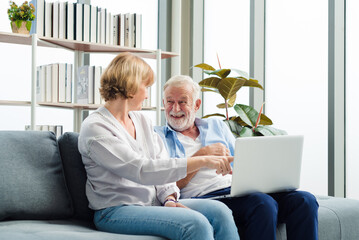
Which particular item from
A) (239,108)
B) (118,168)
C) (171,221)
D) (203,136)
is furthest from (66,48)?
(171,221)

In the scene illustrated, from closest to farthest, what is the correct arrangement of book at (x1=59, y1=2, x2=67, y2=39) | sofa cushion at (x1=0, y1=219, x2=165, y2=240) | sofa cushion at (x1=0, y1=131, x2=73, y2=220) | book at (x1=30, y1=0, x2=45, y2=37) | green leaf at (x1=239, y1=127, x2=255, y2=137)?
sofa cushion at (x1=0, y1=219, x2=165, y2=240) < sofa cushion at (x1=0, y1=131, x2=73, y2=220) < green leaf at (x1=239, y1=127, x2=255, y2=137) < book at (x1=30, y1=0, x2=45, y2=37) < book at (x1=59, y1=2, x2=67, y2=39)

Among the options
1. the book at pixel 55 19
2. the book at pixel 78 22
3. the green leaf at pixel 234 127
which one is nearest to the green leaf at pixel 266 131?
the green leaf at pixel 234 127

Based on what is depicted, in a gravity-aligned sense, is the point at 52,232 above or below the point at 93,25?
below

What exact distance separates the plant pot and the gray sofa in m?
1.61

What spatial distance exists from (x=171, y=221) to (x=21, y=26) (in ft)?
7.71

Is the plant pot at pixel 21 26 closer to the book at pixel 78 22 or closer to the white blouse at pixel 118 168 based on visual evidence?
the book at pixel 78 22

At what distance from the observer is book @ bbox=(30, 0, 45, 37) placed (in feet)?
11.0

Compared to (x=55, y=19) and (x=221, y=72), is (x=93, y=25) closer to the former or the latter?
(x=55, y=19)

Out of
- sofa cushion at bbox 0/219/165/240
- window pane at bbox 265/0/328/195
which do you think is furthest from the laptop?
window pane at bbox 265/0/328/195

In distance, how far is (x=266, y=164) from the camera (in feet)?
6.10

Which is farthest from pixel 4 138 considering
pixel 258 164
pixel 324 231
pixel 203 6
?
pixel 203 6

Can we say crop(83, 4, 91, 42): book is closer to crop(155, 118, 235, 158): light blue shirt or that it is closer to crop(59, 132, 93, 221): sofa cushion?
crop(155, 118, 235, 158): light blue shirt

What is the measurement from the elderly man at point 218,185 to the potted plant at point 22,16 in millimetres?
1531

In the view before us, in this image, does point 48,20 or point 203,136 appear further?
point 48,20
